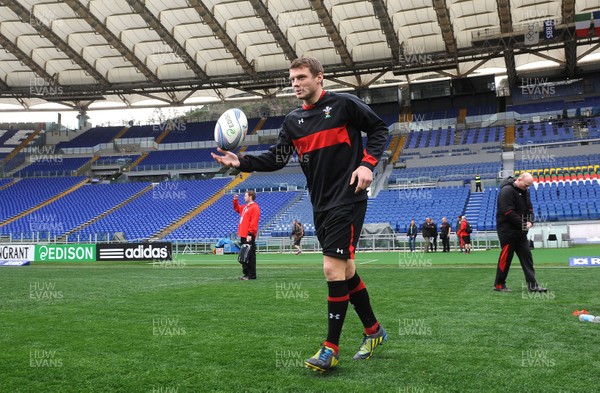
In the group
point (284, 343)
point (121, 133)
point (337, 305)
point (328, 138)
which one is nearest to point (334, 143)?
point (328, 138)

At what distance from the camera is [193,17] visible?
3481 centimetres

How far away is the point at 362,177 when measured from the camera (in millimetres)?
4074

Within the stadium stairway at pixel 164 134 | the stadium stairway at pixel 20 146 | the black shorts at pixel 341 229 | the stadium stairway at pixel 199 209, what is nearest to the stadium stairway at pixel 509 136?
the stadium stairway at pixel 199 209

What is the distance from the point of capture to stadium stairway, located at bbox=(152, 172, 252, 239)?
35.0m

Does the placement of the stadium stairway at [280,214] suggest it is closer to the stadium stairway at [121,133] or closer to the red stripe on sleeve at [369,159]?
the stadium stairway at [121,133]

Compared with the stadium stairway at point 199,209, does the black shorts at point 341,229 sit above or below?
below

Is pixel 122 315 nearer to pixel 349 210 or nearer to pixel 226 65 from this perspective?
pixel 349 210

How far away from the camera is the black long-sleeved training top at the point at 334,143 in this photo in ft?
14.2

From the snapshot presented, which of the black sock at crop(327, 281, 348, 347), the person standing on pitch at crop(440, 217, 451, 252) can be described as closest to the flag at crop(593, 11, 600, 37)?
the person standing on pitch at crop(440, 217, 451, 252)

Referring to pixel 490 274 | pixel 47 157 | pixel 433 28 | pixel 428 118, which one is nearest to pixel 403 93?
pixel 428 118

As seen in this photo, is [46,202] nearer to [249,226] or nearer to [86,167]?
[86,167]

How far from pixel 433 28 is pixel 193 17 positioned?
15.4 m

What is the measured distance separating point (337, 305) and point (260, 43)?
118 ft

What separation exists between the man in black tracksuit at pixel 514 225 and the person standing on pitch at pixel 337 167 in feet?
15.6
